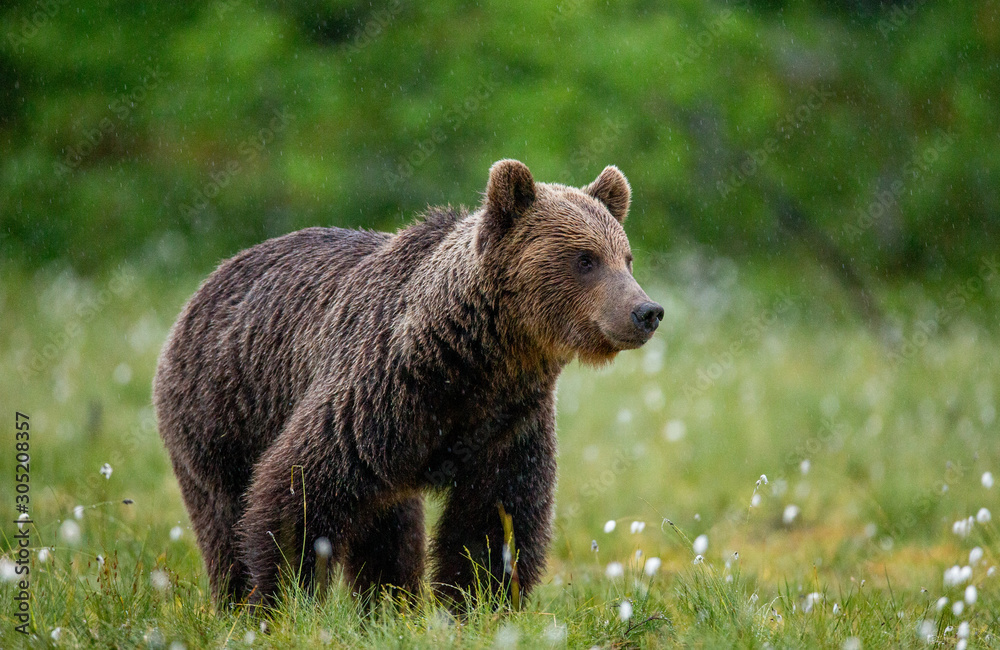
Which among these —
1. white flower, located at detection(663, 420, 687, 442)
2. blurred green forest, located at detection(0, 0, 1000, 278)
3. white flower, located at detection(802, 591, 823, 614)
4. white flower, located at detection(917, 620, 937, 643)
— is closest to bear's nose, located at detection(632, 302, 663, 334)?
white flower, located at detection(802, 591, 823, 614)

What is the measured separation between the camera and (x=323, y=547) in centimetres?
404

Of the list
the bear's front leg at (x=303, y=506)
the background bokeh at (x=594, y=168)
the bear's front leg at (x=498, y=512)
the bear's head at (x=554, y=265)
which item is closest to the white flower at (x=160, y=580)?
the bear's front leg at (x=303, y=506)

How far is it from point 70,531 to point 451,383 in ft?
5.64

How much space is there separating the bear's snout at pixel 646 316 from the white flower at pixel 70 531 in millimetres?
2453

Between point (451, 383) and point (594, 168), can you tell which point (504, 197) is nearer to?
point (451, 383)

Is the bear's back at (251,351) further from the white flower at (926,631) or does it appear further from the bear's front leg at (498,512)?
the white flower at (926,631)

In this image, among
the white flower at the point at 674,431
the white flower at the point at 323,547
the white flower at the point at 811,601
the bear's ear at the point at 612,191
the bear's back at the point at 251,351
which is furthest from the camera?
the white flower at the point at 674,431

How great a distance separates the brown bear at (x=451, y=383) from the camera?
423 cm

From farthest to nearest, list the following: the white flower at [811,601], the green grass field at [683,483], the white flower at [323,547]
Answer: the white flower at [323,547], the white flower at [811,601], the green grass field at [683,483]

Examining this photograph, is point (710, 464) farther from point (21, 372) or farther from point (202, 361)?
point (21, 372)

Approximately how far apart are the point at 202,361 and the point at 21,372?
508cm

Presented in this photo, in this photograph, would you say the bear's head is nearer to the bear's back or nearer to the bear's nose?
the bear's nose

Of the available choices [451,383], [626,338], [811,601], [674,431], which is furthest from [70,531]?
[674,431]

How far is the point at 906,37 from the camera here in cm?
1243
